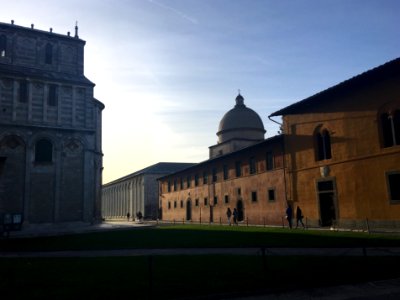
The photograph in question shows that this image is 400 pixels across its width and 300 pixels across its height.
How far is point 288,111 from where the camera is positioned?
27125 mm

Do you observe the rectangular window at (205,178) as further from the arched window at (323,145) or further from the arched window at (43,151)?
the arched window at (323,145)

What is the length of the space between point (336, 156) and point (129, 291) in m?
19.1

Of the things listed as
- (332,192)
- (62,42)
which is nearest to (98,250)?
(332,192)

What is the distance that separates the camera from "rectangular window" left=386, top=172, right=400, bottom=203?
63.7 ft

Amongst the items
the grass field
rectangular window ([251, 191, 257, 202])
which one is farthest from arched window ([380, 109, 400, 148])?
rectangular window ([251, 191, 257, 202])

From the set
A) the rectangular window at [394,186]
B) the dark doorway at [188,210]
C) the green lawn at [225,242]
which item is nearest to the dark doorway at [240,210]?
the dark doorway at [188,210]

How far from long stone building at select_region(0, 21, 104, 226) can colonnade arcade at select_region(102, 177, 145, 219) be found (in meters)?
36.6

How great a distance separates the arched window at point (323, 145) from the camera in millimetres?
24266

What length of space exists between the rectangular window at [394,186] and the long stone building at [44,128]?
23.8 meters

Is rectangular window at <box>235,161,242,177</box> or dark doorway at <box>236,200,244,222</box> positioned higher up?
rectangular window at <box>235,161,242,177</box>

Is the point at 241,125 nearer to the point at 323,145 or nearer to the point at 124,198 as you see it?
the point at 323,145

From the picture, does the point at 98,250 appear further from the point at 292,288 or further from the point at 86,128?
the point at 86,128

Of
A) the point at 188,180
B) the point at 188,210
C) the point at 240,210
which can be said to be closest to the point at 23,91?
the point at 240,210

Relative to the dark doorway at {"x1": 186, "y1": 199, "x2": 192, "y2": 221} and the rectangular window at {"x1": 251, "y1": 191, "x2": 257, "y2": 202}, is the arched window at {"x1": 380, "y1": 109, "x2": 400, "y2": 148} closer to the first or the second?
the rectangular window at {"x1": 251, "y1": 191, "x2": 257, "y2": 202}
